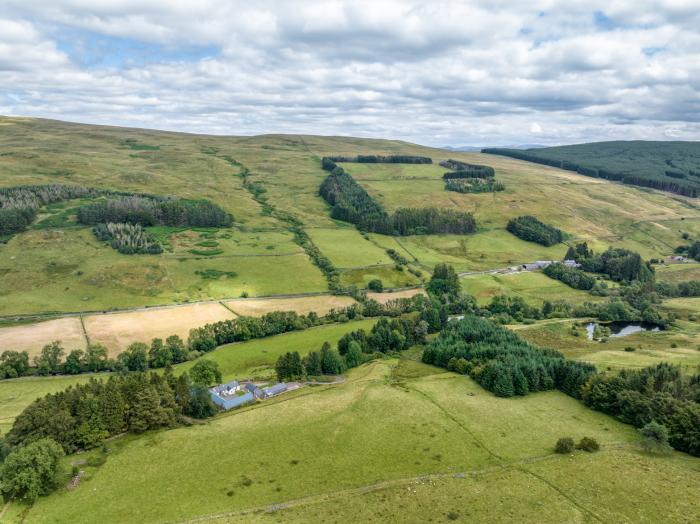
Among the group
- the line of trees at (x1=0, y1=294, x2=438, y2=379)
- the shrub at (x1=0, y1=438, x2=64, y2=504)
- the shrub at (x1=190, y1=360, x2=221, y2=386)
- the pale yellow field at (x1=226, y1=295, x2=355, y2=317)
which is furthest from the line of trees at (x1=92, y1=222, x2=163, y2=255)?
the shrub at (x1=0, y1=438, x2=64, y2=504)

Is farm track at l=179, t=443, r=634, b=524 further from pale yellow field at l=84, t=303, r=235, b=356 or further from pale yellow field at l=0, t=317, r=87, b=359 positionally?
pale yellow field at l=0, t=317, r=87, b=359

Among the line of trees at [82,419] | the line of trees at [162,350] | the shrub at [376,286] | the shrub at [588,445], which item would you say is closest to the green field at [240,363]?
the line of trees at [162,350]

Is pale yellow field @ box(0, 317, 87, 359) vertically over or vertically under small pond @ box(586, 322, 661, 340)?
over

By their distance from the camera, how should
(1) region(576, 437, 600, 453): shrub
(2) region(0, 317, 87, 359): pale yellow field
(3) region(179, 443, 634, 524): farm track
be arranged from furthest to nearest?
(2) region(0, 317, 87, 359): pale yellow field, (1) region(576, 437, 600, 453): shrub, (3) region(179, 443, 634, 524): farm track

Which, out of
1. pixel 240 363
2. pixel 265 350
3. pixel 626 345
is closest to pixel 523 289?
pixel 626 345

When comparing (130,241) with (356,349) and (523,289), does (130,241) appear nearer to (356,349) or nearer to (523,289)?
(356,349)

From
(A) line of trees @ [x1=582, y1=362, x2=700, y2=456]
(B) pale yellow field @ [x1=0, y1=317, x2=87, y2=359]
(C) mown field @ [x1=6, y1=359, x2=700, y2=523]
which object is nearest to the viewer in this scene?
(C) mown field @ [x1=6, y1=359, x2=700, y2=523]
